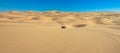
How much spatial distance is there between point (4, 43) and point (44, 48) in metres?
0.75

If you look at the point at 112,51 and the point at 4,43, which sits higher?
the point at 4,43

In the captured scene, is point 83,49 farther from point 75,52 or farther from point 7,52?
point 7,52

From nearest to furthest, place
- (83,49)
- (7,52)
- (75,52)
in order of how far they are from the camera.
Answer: (7,52)
(75,52)
(83,49)

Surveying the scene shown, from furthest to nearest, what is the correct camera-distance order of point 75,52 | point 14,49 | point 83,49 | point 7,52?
point 83,49
point 75,52
point 14,49
point 7,52

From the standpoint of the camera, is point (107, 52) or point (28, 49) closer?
point (28, 49)

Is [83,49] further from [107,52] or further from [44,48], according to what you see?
[44,48]

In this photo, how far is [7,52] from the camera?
2844 millimetres

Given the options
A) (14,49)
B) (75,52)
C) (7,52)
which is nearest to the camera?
(7,52)

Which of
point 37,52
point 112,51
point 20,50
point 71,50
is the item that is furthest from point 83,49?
point 20,50

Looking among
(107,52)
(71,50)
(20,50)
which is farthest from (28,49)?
(107,52)

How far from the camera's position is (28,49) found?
3.11 meters

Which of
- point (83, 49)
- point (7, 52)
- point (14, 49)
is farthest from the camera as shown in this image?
point (83, 49)

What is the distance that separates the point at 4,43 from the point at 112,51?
6.86 ft

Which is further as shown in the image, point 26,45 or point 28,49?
point 26,45
